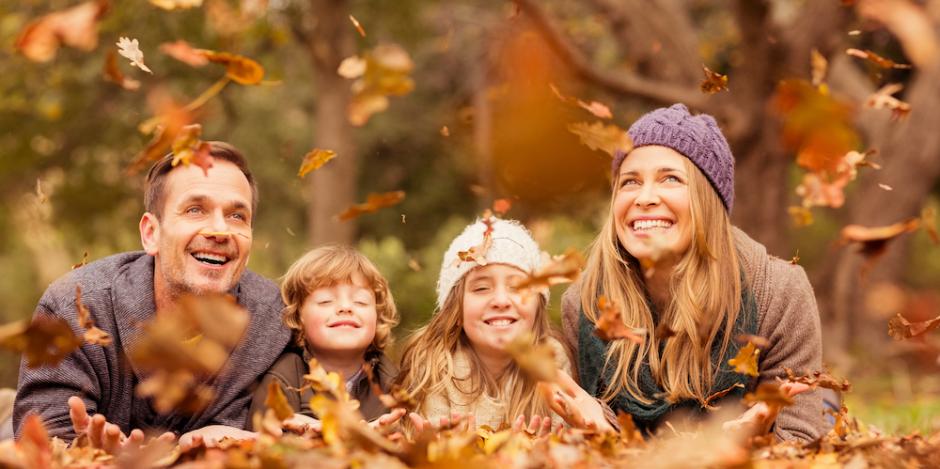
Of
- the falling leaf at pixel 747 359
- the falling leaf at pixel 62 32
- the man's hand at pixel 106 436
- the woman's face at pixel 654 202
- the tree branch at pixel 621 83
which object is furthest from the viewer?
the tree branch at pixel 621 83

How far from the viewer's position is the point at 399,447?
1955 mm

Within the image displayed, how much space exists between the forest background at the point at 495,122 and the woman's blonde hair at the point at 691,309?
31cm

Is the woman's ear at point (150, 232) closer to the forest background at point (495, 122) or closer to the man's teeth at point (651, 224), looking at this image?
the forest background at point (495, 122)

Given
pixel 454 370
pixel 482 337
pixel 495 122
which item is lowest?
pixel 454 370

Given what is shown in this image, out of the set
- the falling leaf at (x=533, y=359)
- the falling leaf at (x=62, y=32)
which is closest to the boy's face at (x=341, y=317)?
the falling leaf at (x=533, y=359)

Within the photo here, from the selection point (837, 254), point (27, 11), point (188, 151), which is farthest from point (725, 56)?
point (188, 151)

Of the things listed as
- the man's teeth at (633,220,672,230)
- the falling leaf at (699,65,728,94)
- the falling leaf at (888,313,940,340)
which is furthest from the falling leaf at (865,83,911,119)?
the man's teeth at (633,220,672,230)

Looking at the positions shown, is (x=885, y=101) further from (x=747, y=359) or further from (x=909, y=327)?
(x=747, y=359)

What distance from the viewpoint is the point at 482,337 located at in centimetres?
345

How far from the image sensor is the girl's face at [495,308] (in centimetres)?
343

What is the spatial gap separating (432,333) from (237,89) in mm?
10261

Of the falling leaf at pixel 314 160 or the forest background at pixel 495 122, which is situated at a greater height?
the forest background at pixel 495 122

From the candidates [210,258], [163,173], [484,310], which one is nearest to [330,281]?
[210,258]

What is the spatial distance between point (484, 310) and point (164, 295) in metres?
1.12
